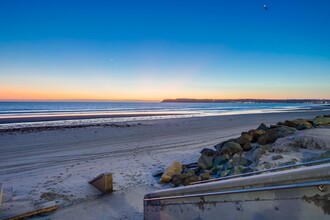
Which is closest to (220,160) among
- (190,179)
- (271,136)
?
(190,179)

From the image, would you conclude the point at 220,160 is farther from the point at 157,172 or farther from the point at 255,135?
the point at 255,135

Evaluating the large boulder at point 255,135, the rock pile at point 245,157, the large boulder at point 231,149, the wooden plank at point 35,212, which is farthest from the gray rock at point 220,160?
the wooden plank at point 35,212

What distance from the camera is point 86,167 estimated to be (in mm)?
9633

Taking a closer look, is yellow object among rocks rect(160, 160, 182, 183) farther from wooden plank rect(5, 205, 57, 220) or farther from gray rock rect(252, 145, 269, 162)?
wooden plank rect(5, 205, 57, 220)

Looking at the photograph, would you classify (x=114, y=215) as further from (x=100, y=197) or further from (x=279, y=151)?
(x=279, y=151)

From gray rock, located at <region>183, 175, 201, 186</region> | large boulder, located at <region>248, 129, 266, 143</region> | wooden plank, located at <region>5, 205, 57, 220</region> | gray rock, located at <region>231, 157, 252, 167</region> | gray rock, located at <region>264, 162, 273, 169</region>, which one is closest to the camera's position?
wooden plank, located at <region>5, 205, 57, 220</region>

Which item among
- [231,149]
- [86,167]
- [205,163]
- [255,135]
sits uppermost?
[255,135]

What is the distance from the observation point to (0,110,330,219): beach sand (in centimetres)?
618

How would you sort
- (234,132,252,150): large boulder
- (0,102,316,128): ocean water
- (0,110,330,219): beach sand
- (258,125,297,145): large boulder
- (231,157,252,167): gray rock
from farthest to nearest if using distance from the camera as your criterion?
1. (0,102,316,128): ocean water
2. (258,125,297,145): large boulder
3. (234,132,252,150): large boulder
4. (231,157,252,167): gray rock
5. (0,110,330,219): beach sand

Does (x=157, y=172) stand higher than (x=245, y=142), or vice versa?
(x=245, y=142)

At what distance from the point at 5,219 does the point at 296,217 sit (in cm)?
510

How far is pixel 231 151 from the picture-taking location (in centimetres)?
904

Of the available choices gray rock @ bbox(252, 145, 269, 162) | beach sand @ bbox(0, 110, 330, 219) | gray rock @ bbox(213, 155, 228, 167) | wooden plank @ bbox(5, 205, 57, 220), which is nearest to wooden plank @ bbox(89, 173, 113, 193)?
beach sand @ bbox(0, 110, 330, 219)

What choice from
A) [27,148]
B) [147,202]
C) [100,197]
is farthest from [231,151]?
[27,148]
